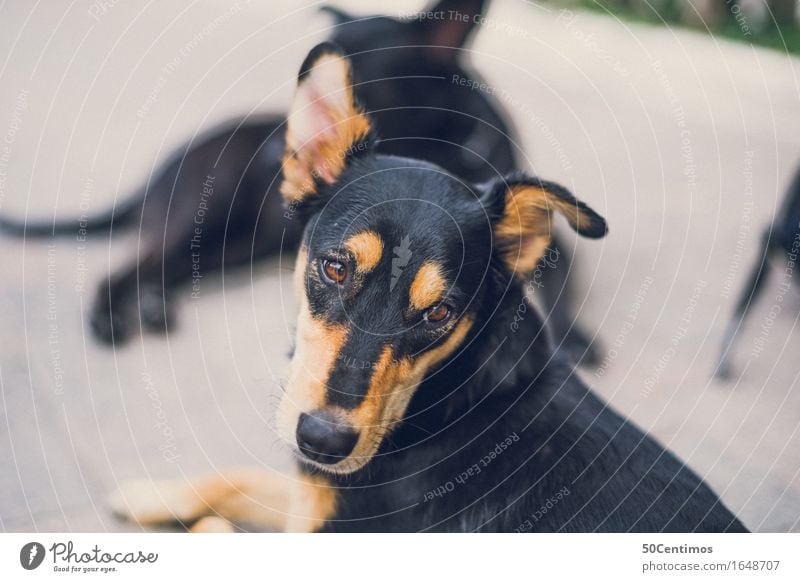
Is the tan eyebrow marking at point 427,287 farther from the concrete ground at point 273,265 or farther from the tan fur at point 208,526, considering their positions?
the tan fur at point 208,526

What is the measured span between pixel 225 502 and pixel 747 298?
1678 mm

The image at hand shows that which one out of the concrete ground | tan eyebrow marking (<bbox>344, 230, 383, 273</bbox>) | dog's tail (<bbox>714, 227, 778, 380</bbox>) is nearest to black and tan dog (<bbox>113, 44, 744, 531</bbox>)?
tan eyebrow marking (<bbox>344, 230, 383, 273</bbox>)

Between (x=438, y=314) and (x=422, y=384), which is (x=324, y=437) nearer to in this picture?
(x=422, y=384)

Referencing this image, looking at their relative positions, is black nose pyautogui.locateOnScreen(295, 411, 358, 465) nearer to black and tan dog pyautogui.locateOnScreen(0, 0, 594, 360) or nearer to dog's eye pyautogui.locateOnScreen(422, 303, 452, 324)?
dog's eye pyautogui.locateOnScreen(422, 303, 452, 324)

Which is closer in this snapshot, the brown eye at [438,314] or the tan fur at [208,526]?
the brown eye at [438,314]

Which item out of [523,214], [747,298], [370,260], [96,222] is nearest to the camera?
[370,260]

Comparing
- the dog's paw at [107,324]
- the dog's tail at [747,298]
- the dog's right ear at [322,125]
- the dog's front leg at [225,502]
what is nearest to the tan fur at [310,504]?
the dog's front leg at [225,502]

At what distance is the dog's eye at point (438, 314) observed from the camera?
1991 mm

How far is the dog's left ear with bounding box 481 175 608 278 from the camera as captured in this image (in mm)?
2059

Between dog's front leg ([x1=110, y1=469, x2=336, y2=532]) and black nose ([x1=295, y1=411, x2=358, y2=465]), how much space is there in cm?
21
